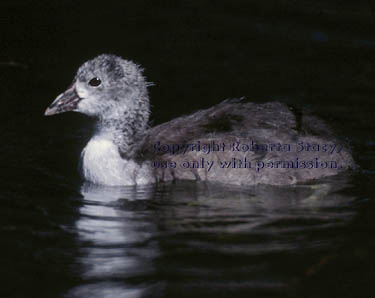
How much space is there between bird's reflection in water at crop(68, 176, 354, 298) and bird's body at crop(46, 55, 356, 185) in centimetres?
19

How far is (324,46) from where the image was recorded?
43.7ft

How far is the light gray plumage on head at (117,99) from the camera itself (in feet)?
29.2

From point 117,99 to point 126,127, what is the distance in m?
0.37

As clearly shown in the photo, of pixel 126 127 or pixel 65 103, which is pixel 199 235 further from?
pixel 65 103

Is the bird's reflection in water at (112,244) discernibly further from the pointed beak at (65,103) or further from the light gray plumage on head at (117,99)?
the pointed beak at (65,103)

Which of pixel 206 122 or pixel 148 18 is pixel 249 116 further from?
pixel 148 18

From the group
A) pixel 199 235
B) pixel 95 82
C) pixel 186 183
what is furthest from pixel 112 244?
pixel 95 82

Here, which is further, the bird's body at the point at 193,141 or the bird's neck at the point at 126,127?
the bird's neck at the point at 126,127

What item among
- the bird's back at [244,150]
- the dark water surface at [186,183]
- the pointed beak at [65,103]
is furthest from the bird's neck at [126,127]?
the dark water surface at [186,183]

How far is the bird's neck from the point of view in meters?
8.98

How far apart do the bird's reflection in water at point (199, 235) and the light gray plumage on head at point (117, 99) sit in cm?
76

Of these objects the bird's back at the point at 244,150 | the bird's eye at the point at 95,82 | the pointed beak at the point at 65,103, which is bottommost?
the bird's back at the point at 244,150

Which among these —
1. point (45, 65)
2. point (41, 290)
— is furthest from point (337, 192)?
point (45, 65)

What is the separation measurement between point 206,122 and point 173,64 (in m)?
4.36
